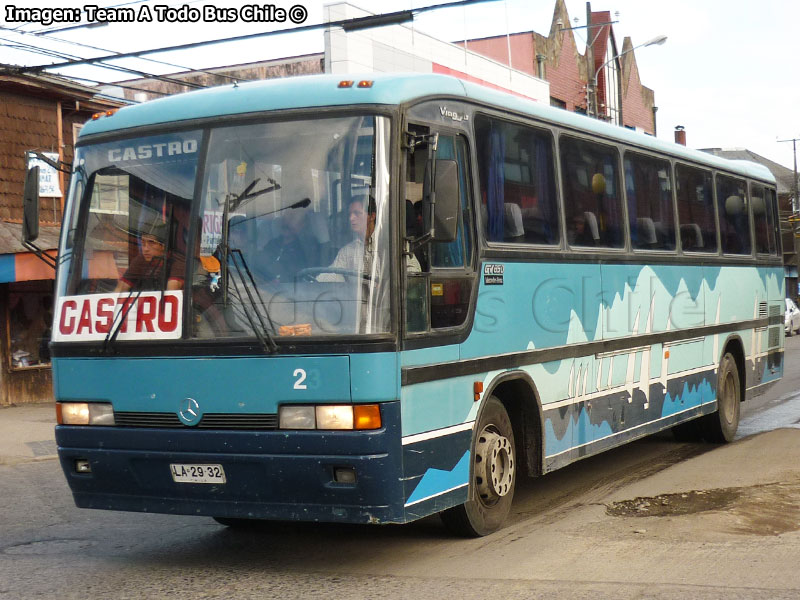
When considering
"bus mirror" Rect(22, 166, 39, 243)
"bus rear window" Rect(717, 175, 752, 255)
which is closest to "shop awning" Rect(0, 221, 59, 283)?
"bus rear window" Rect(717, 175, 752, 255)

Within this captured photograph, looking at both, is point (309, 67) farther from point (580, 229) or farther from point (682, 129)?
point (682, 129)

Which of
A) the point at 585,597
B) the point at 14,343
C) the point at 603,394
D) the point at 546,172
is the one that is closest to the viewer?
the point at 585,597

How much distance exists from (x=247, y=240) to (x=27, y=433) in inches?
438

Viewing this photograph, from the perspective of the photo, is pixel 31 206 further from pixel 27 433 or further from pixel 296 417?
pixel 27 433

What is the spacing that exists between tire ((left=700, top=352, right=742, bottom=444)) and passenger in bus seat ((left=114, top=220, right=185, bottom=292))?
7.68 meters

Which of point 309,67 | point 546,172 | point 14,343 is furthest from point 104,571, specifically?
point 309,67

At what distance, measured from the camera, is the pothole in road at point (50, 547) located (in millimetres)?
7910

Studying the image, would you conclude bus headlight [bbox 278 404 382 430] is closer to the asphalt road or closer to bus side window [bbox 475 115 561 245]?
the asphalt road

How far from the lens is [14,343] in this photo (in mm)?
21391

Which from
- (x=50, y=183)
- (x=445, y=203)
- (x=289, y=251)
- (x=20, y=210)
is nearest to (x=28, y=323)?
Answer: (x=20, y=210)

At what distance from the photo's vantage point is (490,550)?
289 inches

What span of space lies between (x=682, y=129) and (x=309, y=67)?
4571 centimetres

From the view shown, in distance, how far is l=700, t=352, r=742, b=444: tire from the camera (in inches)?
495

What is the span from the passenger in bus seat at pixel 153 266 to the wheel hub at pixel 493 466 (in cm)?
229
